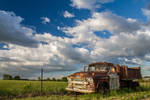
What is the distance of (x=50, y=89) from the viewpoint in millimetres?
12984

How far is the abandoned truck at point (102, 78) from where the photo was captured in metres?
10.0

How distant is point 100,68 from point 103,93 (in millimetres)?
2484

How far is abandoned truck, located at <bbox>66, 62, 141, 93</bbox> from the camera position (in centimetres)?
1002

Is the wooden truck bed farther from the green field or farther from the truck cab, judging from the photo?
the green field

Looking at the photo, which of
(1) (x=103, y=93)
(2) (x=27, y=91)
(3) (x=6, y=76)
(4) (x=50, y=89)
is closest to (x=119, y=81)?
(1) (x=103, y=93)

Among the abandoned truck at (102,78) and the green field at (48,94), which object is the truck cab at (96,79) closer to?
the abandoned truck at (102,78)

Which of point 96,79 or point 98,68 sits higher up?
point 98,68

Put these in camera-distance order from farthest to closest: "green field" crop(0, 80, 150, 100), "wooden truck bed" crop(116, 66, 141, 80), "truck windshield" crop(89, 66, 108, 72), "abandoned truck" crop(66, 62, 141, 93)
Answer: "wooden truck bed" crop(116, 66, 141, 80) < "truck windshield" crop(89, 66, 108, 72) < "abandoned truck" crop(66, 62, 141, 93) < "green field" crop(0, 80, 150, 100)

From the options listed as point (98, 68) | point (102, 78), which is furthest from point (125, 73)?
point (102, 78)

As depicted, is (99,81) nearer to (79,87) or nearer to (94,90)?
(94,90)

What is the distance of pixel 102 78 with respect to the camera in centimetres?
1045

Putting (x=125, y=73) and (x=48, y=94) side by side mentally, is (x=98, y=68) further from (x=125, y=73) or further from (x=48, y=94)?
(x=48, y=94)

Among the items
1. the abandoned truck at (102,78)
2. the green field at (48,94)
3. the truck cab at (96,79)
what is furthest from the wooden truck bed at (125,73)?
the green field at (48,94)

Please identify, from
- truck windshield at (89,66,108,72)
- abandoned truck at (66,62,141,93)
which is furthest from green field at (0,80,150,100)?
truck windshield at (89,66,108,72)
